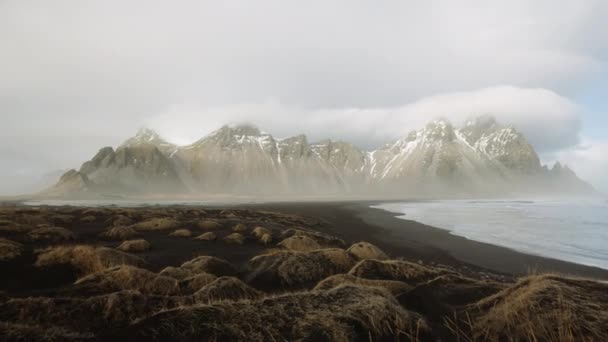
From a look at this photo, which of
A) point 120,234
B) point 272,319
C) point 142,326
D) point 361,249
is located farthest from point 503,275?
point 120,234

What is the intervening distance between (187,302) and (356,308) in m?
4.15

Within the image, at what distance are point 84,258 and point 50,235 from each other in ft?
34.1

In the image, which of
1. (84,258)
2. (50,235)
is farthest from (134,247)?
(50,235)

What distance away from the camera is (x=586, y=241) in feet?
103

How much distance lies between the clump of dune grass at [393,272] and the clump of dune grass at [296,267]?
6.72 ft

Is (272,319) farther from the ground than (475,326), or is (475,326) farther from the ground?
(272,319)

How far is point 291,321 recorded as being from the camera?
18.1ft

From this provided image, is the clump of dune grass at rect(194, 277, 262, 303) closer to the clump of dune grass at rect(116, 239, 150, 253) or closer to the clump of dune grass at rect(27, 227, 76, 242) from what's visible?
the clump of dune grass at rect(116, 239, 150, 253)

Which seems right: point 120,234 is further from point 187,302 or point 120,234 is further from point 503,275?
point 503,275

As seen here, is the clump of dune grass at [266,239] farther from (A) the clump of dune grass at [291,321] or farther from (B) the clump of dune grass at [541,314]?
(B) the clump of dune grass at [541,314]

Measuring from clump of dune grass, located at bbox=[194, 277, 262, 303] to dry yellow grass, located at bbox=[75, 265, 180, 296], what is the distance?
1.81 m

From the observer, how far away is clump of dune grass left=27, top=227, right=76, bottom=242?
19416 millimetres

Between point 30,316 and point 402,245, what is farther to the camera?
point 402,245

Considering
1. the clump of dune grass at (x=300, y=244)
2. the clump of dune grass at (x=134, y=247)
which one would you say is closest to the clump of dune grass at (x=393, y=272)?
the clump of dune grass at (x=300, y=244)
